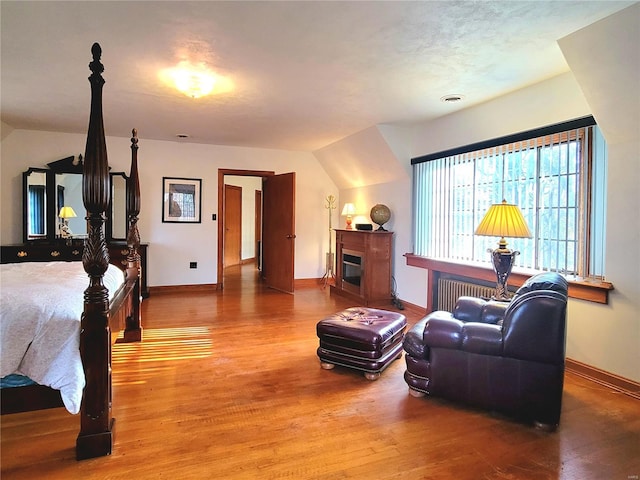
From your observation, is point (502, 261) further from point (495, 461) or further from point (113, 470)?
point (113, 470)

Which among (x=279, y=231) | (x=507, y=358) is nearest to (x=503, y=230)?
(x=507, y=358)

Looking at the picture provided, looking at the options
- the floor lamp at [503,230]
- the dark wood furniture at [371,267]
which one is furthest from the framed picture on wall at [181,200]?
the floor lamp at [503,230]

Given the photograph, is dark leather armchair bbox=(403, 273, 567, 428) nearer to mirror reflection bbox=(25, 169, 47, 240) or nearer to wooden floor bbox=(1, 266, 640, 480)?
wooden floor bbox=(1, 266, 640, 480)

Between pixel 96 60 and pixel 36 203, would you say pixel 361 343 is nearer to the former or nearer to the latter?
pixel 96 60

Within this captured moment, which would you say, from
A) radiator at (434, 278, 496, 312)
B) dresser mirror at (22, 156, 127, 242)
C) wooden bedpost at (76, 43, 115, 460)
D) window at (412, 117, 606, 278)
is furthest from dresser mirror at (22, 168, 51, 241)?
radiator at (434, 278, 496, 312)

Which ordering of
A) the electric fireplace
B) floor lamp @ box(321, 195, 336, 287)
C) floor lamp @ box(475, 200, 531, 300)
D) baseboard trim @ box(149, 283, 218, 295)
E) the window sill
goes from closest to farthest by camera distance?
the window sill
floor lamp @ box(475, 200, 531, 300)
the electric fireplace
baseboard trim @ box(149, 283, 218, 295)
floor lamp @ box(321, 195, 336, 287)

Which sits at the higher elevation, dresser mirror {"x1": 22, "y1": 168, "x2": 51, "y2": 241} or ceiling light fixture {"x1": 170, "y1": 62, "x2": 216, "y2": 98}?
ceiling light fixture {"x1": 170, "y1": 62, "x2": 216, "y2": 98}

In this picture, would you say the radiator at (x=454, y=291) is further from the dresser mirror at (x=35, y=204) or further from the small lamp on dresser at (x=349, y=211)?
the dresser mirror at (x=35, y=204)

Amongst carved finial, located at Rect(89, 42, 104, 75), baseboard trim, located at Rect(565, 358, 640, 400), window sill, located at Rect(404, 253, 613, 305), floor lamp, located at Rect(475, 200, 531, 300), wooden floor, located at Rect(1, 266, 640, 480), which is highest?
carved finial, located at Rect(89, 42, 104, 75)

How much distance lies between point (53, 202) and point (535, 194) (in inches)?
233

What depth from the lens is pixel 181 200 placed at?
616cm

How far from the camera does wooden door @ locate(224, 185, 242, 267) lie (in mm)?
9125

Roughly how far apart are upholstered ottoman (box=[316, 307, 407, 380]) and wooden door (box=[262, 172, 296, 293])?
10.0 feet

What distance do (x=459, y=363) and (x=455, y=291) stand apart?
6.89ft
